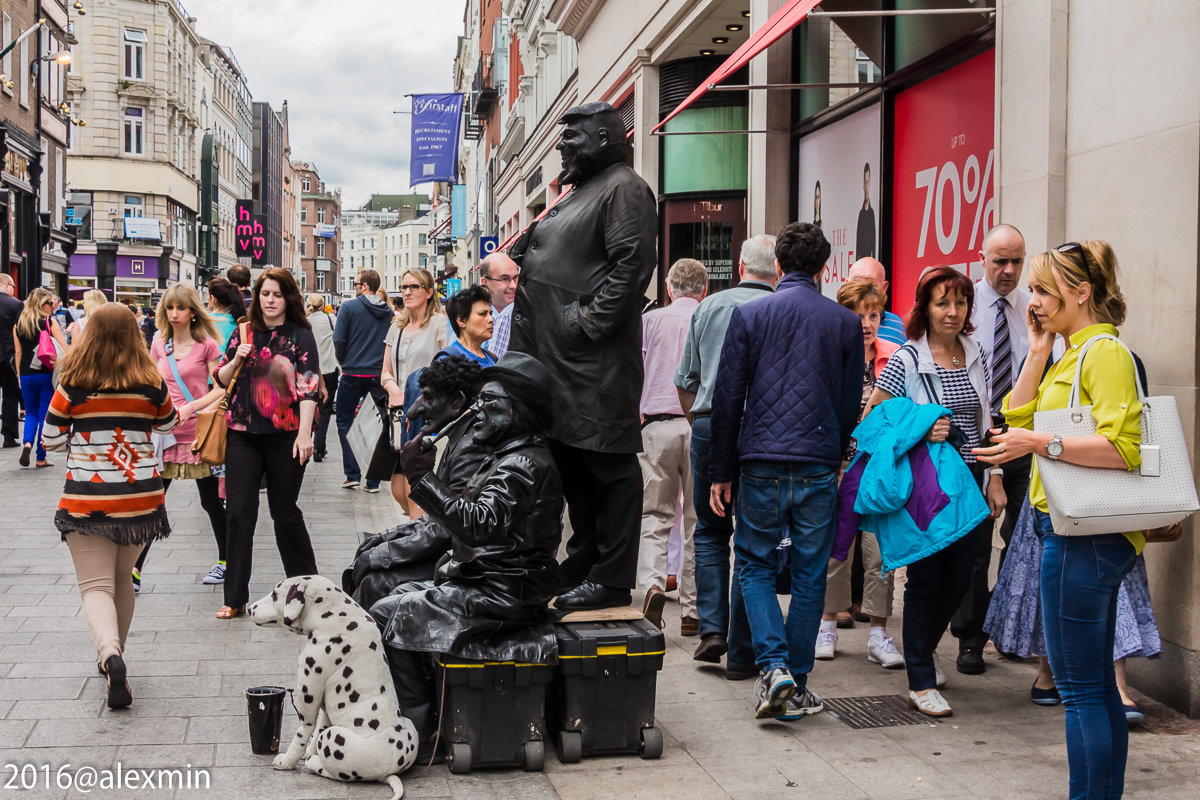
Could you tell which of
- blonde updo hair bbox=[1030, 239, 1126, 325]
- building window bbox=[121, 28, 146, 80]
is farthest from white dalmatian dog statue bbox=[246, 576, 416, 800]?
building window bbox=[121, 28, 146, 80]

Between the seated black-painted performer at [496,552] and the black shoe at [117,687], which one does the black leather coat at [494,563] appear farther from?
the black shoe at [117,687]

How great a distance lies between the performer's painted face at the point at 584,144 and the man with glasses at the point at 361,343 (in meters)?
7.76

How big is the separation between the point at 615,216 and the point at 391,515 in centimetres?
646

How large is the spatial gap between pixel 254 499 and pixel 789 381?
3342 millimetres

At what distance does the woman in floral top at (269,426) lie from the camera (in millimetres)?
→ 6895

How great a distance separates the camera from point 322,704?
14.5 feet

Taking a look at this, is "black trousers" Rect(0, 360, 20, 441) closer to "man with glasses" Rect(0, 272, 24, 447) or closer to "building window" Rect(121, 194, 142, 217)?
"man with glasses" Rect(0, 272, 24, 447)

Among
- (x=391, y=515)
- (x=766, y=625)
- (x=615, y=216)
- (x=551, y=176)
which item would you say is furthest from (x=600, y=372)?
(x=551, y=176)

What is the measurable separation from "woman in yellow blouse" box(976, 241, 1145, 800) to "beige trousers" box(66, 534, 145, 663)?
3.78 metres

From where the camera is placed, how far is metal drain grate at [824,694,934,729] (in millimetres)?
5205

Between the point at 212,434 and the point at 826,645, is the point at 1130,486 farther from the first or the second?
the point at 212,434

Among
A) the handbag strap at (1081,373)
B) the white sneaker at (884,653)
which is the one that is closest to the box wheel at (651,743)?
the white sneaker at (884,653)

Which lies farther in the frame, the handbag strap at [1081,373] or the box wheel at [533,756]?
the box wheel at [533,756]

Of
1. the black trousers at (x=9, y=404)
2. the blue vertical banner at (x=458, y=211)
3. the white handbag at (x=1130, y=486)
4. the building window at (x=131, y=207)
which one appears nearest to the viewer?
the white handbag at (x=1130, y=486)
